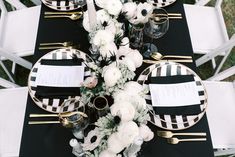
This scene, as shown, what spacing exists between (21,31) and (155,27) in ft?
3.86

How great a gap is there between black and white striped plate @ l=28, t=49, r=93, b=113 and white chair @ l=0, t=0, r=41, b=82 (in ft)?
1.77

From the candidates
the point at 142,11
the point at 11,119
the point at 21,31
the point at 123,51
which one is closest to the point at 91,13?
the point at 123,51

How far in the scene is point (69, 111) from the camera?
174 centimetres

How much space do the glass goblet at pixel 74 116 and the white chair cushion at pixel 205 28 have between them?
3.94 ft

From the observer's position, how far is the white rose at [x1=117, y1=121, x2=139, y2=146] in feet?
4.08

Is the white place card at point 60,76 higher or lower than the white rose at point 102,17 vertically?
lower

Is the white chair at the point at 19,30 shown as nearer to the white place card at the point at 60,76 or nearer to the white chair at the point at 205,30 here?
the white place card at the point at 60,76

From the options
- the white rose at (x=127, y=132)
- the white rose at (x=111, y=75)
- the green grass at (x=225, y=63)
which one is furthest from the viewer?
the green grass at (x=225, y=63)

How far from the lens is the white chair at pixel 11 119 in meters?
2.01

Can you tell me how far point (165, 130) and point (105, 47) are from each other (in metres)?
0.64

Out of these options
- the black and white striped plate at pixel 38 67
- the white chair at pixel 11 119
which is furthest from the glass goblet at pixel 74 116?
the white chair at pixel 11 119

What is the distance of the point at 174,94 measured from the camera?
6.02 ft

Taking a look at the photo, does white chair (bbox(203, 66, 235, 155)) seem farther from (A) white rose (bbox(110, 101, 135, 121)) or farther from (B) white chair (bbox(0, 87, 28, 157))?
(B) white chair (bbox(0, 87, 28, 157))

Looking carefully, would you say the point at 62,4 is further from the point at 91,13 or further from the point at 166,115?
the point at 166,115
